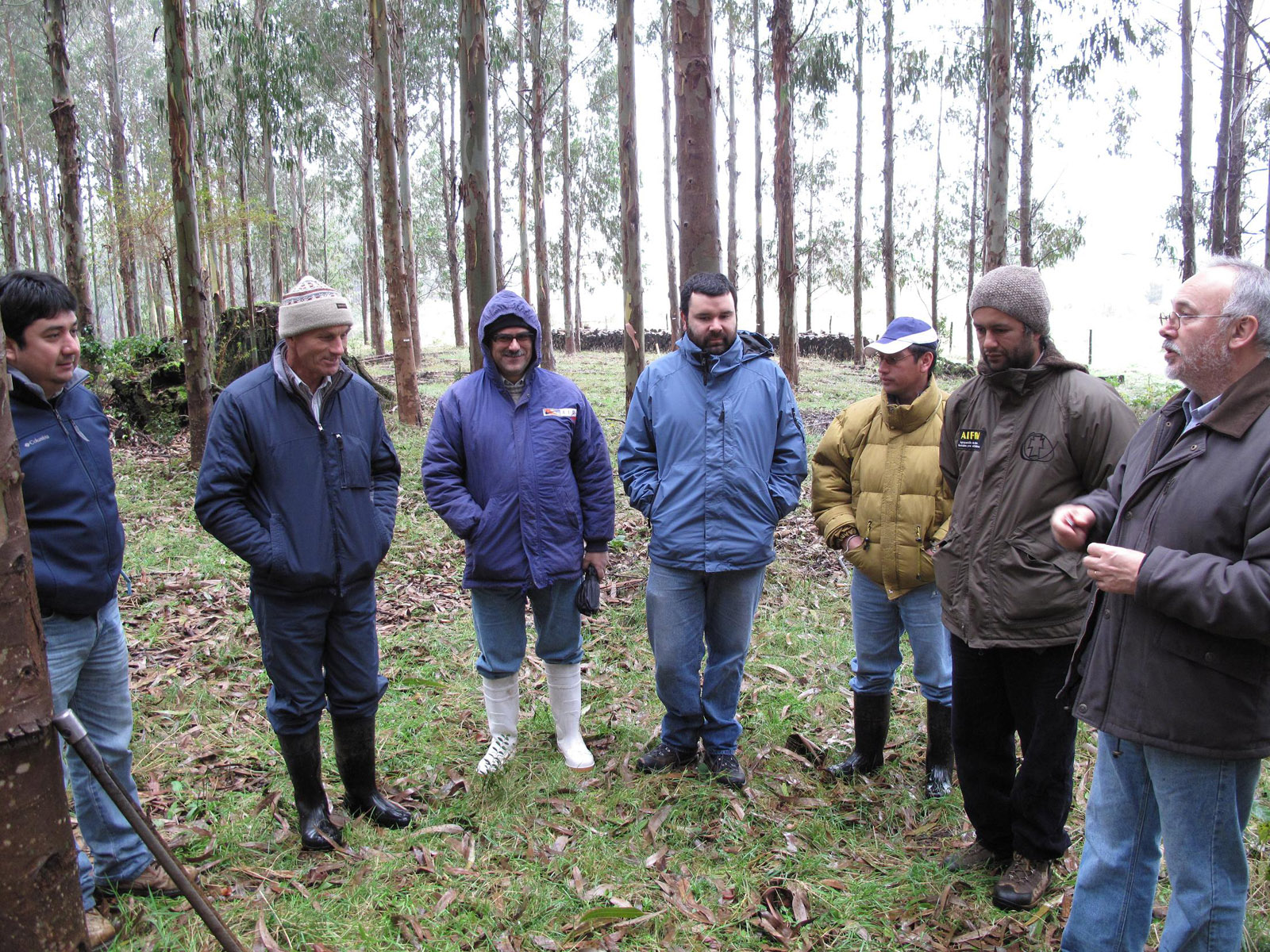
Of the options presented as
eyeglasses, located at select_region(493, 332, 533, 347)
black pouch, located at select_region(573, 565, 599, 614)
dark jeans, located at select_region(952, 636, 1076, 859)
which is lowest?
dark jeans, located at select_region(952, 636, 1076, 859)

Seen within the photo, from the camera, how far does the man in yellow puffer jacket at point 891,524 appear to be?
3588mm

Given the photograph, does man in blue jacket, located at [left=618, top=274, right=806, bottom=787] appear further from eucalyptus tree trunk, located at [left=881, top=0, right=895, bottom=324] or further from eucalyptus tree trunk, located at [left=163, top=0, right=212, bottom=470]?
eucalyptus tree trunk, located at [left=881, top=0, right=895, bottom=324]

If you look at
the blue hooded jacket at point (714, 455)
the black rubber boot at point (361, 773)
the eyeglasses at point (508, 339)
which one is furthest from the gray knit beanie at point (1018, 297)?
the black rubber boot at point (361, 773)

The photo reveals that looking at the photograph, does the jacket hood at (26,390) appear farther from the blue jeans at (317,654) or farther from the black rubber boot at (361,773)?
the black rubber boot at (361,773)

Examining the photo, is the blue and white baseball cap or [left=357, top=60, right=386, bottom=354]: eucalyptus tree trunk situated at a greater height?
[left=357, top=60, right=386, bottom=354]: eucalyptus tree trunk

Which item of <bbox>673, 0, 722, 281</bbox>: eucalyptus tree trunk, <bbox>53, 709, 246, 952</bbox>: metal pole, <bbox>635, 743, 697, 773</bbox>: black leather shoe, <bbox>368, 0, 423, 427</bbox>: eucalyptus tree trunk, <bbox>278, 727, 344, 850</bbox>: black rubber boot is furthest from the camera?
<bbox>368, 0, 423, 427</bbox>: eucalyptus tree trunk

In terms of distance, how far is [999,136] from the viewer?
10.1 metres

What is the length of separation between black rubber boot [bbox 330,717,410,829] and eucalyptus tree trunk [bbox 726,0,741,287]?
24.9 m

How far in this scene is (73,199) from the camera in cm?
1244

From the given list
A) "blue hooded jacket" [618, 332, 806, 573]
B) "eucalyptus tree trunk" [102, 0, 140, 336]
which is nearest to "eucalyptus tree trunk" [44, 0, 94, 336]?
"eucalyptus tree trunk" [102, 0, 140, 336]

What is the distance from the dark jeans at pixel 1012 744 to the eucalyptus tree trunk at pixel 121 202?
18.3m

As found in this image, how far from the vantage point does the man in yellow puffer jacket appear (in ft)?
11.8

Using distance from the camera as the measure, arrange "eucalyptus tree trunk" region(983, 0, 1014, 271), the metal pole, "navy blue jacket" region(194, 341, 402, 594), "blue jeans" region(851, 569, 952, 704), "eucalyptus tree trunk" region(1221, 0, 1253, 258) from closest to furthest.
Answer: the metal pole, "navy blue jacket" region(194, 341, 402, 594), "blue jeans" region(851, 569, 952, 704), "eucalyptus tree trunk" region(983, 0, 1014, 271), "eucalyptus tree trunk" region(1221, 0, 1253, 258)

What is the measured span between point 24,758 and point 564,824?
240 centimetres
